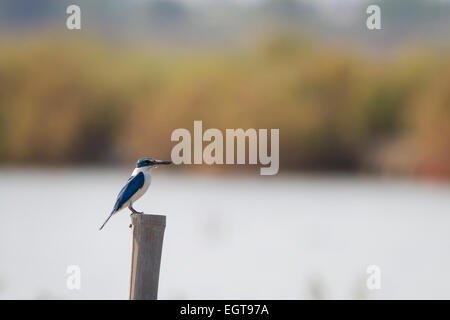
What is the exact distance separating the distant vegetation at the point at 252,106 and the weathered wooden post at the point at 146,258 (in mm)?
19282

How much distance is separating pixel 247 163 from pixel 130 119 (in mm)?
4292

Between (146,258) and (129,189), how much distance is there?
119 centimetres

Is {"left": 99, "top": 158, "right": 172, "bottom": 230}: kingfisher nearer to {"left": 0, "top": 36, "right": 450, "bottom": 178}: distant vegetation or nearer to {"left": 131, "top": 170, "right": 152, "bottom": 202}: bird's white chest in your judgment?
{"left": 131, "top": 170, "right": 152, "bottom": 202}: bird's white chest

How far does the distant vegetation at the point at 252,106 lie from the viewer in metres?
27.7

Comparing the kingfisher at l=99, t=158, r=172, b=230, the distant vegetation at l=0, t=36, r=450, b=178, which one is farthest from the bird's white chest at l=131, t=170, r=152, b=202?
the distant vegetation at l=0, t=36, r=450, b=178

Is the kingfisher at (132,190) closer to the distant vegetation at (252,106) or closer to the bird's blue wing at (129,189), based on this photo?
the bird's blue wing at (129,189)

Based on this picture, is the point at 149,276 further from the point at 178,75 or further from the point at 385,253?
the point at 178,75

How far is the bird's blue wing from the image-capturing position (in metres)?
8.52


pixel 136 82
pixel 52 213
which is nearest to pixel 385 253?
pixel 52 213

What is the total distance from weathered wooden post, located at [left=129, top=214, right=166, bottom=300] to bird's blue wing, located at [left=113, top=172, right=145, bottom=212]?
1049 mm

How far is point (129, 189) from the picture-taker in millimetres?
8516

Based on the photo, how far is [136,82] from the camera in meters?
33.0

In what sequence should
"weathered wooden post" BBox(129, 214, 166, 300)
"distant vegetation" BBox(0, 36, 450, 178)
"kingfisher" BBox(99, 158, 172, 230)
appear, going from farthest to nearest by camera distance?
"distant vegetation" BBox(0, 36, 450, 178) < "kingfisher" BBox(99, 158, 172, 230) < "weathered wooden post" BBox(129, 214, 166, 300)

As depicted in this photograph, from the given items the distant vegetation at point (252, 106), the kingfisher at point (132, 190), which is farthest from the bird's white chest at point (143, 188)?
the distant vegetation at point (252, 106)
